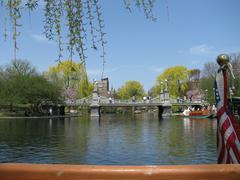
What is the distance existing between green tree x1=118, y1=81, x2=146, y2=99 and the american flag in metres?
101

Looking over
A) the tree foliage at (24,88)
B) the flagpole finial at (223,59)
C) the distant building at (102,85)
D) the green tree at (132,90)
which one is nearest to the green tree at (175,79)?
the distant building at (102,85)

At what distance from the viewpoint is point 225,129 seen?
4102 mm

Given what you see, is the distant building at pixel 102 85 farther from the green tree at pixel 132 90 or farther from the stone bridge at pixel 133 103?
the green tree at pixel 132 90

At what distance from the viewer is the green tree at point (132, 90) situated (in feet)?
347

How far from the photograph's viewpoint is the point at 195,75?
101688mm

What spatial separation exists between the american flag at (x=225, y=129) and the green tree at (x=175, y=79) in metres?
83.6

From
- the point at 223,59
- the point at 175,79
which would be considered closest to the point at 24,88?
the point at 175,79

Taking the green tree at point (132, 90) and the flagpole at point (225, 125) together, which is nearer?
the flagpole at point (225, 125)

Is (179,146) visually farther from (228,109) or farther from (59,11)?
(59,11)

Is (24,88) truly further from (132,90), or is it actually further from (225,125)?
(225,125)

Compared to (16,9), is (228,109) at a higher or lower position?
lower

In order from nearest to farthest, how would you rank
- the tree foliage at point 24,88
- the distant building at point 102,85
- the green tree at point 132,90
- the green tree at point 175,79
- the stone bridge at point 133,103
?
the distant building at point 102,85 < the tree foliage at point 24,88 < the stone bridge at point 133,103 < the green tree at point 175,79 < the green tree at point 132,90

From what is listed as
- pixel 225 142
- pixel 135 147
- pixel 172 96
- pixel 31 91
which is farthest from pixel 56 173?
pixel 172 96

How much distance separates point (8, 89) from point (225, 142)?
60.6 metres
